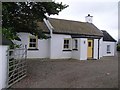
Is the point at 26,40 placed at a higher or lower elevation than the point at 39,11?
lower

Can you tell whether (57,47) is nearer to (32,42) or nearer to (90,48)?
(32,42)

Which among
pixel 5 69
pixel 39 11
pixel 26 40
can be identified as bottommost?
pixel 5 69

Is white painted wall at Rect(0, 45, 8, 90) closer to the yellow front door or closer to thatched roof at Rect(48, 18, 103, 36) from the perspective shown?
thatched roof at Rect(48, 18, 103, 36)

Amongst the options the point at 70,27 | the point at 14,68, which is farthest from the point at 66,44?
the point at 14,68

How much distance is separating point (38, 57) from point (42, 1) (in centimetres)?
1003

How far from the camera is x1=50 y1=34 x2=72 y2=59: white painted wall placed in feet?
81.0

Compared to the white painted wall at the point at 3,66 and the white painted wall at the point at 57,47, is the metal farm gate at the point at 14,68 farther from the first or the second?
the white painted wall at the point at 57,47

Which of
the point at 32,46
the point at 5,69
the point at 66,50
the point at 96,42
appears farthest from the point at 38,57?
the point at 5,69

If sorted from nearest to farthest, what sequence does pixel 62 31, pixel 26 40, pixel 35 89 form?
pixel 35 89 < pixel 26 40 < pixel 62 31

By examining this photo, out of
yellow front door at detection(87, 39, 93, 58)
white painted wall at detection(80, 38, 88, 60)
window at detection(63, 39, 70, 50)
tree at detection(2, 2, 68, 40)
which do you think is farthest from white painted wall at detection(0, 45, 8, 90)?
yellow front door at detection(87, 39, 93, 58)

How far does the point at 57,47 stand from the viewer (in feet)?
82.1

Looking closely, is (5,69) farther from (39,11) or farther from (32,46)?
(32,46)

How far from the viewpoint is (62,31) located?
25.3 meters

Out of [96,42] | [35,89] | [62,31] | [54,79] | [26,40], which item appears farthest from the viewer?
[96,42]
